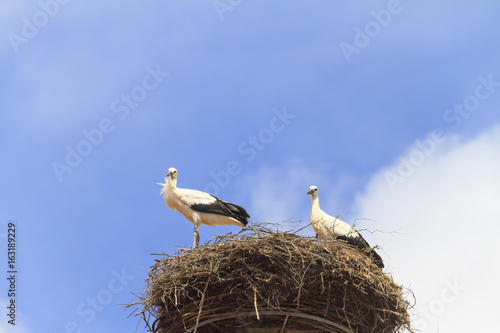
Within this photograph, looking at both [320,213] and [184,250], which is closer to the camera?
[184,250]

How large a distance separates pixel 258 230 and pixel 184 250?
3.47ft

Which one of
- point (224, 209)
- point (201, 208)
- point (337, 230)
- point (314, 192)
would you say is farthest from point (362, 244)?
point (201, 208)

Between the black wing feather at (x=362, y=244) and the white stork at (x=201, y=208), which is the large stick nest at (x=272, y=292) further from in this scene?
the white stork at (x=201, y=208)

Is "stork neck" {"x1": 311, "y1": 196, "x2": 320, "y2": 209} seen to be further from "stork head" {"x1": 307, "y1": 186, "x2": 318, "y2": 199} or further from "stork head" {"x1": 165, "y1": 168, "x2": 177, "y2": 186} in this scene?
"stork head" {"x1": 165, "y1": 168, "x2": 177, "y2": 186}

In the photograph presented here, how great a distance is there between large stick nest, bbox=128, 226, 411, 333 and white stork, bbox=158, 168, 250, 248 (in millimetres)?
3788

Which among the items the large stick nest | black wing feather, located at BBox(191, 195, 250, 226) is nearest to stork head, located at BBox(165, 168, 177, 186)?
black wing feather, located at BBox(191, 195, 250, 226)

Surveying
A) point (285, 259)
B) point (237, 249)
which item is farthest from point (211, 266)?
point (285, 259)

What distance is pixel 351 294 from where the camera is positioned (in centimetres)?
769

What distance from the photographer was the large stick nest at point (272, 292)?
24.5 ft

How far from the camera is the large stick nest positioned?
7.47 m

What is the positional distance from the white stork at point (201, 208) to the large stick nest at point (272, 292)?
12.4 feet

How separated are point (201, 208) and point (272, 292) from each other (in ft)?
14.7

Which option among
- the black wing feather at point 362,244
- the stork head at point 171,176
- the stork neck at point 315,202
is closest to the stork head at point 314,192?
the stork neck at point 315,202

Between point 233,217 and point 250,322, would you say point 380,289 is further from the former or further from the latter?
point 233,217
